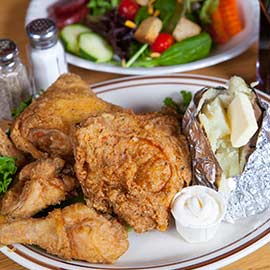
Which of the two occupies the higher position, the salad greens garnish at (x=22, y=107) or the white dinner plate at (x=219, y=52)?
the salad greens garnish at (x=22, y=107)

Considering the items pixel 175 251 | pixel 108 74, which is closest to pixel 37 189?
pixel 175 251

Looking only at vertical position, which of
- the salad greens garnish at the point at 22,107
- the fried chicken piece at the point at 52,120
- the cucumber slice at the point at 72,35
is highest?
the fried chicken piece at the point at 52,120

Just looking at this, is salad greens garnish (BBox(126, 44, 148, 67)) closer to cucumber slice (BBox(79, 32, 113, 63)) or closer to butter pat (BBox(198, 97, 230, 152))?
cucumber slice (BBox(79, 32, 113, 63))

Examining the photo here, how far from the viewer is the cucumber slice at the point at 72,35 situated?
7.04 ft

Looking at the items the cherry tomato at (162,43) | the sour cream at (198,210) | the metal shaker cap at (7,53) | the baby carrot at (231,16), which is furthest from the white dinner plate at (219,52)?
the sour cream at (198,210)

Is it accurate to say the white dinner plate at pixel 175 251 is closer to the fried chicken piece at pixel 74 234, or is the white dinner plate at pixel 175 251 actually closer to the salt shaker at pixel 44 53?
the fried chicken piece at pixel 74 234

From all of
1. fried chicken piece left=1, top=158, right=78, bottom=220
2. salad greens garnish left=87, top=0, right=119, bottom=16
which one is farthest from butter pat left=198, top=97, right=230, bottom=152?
salad greens garnish left=87, top=0, right=119, bottom=16

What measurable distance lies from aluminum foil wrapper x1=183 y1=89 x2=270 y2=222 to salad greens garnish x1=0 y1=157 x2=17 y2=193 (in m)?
0.44

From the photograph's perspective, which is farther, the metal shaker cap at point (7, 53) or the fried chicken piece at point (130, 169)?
the metal shaker cap at point (7, 53)

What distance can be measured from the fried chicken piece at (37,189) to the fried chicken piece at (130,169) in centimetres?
7

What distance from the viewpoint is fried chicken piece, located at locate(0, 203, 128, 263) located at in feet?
4.64

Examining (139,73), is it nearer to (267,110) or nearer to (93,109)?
(93,109)

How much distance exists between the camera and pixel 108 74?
2.11 m

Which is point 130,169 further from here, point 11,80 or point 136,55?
point 136,55
